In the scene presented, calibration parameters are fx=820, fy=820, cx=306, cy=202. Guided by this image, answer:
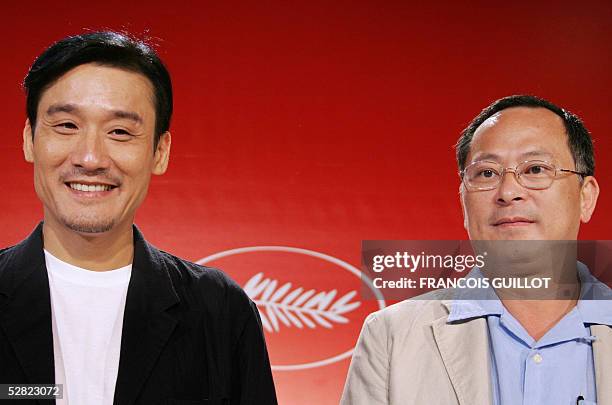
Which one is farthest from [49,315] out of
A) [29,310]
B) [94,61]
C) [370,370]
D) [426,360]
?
[426,360]

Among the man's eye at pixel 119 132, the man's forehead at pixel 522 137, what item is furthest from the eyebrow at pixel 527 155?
the man's eye at pixel 119 132

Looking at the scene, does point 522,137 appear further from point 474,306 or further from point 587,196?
point 474,306

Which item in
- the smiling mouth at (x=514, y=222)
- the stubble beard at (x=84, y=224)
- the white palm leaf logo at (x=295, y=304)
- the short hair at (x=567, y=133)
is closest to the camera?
the stubble beard at (x=84, y=224)

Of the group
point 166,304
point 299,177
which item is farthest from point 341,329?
point 166,304

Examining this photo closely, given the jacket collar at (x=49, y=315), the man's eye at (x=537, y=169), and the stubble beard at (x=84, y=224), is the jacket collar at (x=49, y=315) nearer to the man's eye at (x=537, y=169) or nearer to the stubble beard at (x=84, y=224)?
the stubble beard at (x=84, y=224)

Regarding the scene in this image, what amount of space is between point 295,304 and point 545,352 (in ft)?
3.54

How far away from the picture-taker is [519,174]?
2271 mm

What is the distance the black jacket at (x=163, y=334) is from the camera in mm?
1929

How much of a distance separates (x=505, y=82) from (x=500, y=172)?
0.99 meters

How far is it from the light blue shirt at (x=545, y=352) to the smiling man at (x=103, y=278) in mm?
604

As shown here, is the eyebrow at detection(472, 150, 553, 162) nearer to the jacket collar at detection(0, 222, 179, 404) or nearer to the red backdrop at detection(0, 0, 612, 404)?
the red backdrop at detection(0, 0, 612, 404)

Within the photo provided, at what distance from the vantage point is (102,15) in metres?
3.09

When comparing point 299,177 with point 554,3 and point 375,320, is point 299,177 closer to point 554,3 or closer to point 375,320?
point 375,320

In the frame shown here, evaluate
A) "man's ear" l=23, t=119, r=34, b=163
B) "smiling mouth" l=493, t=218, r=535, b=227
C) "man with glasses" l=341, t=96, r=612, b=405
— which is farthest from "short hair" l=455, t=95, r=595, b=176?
"man's ear" l=23, t=119, r=34, b=163
